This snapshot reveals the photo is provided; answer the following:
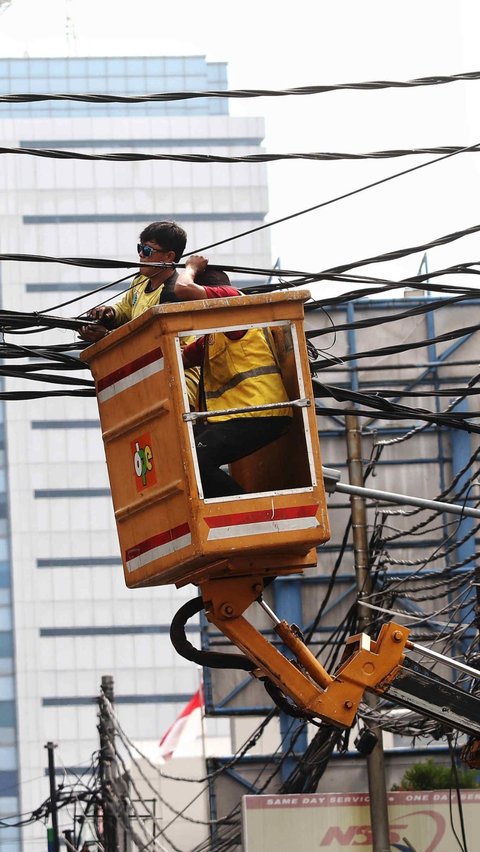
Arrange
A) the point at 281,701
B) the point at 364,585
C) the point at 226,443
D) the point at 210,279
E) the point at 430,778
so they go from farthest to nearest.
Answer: the point at 430,778, the point at 364,585, the point at 281,701, the point at 210,279, the point at 226,443

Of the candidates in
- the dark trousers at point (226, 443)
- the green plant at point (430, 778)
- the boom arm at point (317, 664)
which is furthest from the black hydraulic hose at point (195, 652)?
the green plant at point (430, 778)

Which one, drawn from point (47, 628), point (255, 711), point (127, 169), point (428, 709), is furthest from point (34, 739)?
point (428, 709)

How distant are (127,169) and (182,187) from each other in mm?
3854

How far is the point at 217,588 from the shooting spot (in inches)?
288

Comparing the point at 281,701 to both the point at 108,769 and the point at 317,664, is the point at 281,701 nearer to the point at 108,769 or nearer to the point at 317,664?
the point at 317,664

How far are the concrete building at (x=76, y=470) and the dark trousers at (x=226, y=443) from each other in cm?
8499

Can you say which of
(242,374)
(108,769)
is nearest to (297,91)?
(242,374)

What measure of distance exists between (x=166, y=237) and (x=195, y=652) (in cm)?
195

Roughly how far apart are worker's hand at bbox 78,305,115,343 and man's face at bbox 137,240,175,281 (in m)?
0.27

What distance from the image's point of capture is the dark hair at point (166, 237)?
7.83 m

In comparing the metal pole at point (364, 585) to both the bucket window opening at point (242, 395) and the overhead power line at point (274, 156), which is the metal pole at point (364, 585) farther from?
the bucket window opening at point (242, 395)

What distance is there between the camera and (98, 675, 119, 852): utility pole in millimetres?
25547

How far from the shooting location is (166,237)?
7.85 metres

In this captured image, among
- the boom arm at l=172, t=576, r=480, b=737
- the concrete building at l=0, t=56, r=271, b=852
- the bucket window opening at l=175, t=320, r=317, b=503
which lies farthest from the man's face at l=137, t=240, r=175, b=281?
the concrete building at l=0, t=56, r=271, b=852
